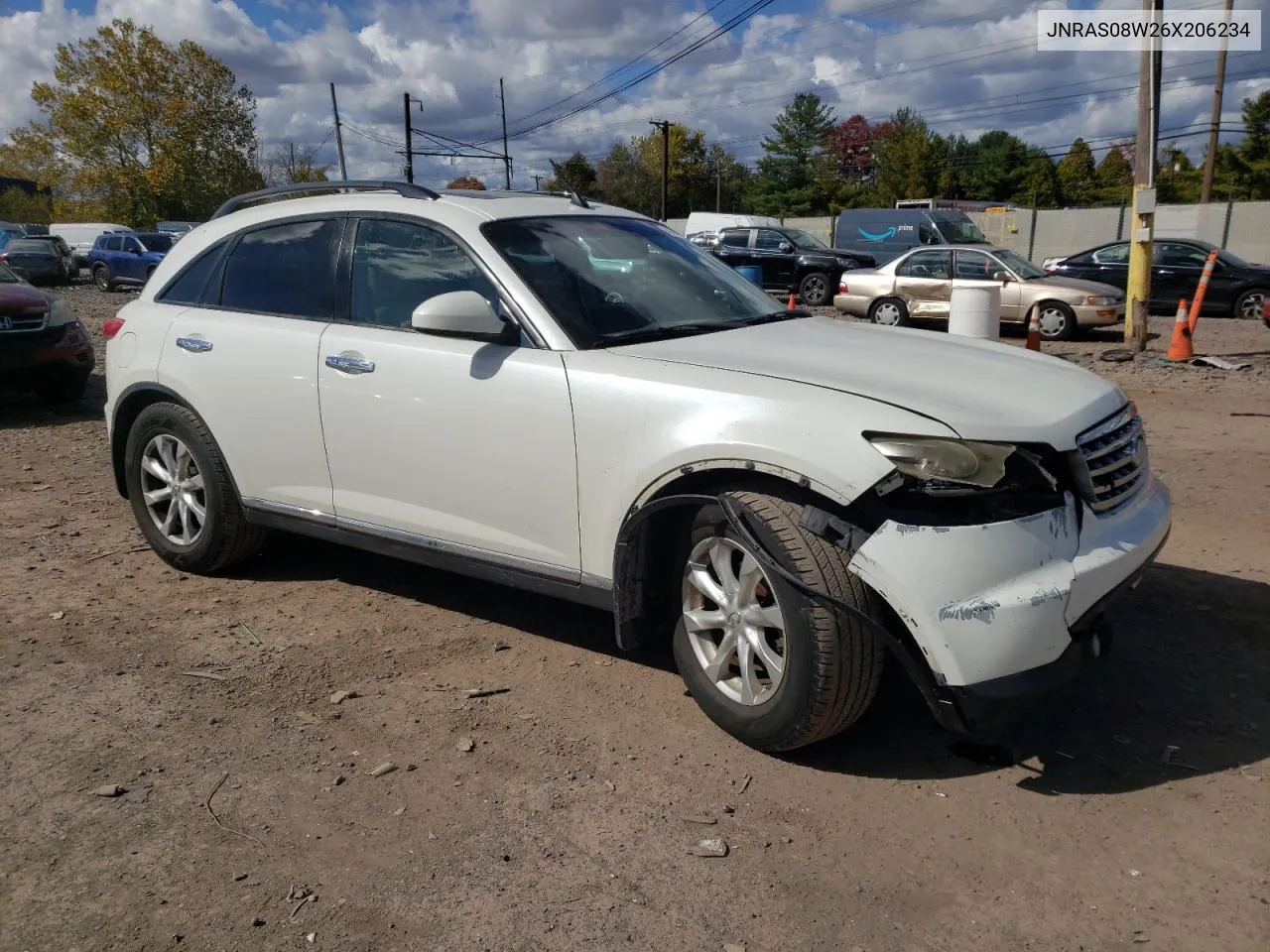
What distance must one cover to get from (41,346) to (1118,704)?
9194mm

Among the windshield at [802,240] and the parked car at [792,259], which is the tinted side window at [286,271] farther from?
the windshield at [802,240]

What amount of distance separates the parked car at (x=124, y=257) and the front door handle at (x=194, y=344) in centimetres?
2571

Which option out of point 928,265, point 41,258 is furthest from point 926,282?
point 41,258

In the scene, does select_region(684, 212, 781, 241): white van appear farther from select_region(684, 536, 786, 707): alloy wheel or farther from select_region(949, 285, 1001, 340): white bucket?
select_region(684, 536, 786, 707): alloy wheel

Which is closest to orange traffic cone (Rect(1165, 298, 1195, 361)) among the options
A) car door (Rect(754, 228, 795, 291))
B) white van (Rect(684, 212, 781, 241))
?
car door (Rect(754, 228, 795, 291))

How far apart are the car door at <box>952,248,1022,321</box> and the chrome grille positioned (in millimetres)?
13072

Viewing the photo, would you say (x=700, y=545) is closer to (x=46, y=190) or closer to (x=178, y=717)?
(x=178, y=717)

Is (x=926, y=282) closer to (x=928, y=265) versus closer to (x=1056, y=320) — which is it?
(x=928, y=265)

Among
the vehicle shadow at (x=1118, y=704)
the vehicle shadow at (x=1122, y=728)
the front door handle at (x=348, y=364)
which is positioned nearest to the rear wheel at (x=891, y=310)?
Result: the vehicle shadow at (x=1118, y=704)

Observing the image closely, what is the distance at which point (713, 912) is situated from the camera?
8.56 feet

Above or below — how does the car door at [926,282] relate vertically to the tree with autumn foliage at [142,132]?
below

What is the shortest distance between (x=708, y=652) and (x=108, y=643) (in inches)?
102

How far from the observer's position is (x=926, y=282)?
1673cm

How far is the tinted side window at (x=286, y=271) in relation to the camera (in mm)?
4473
